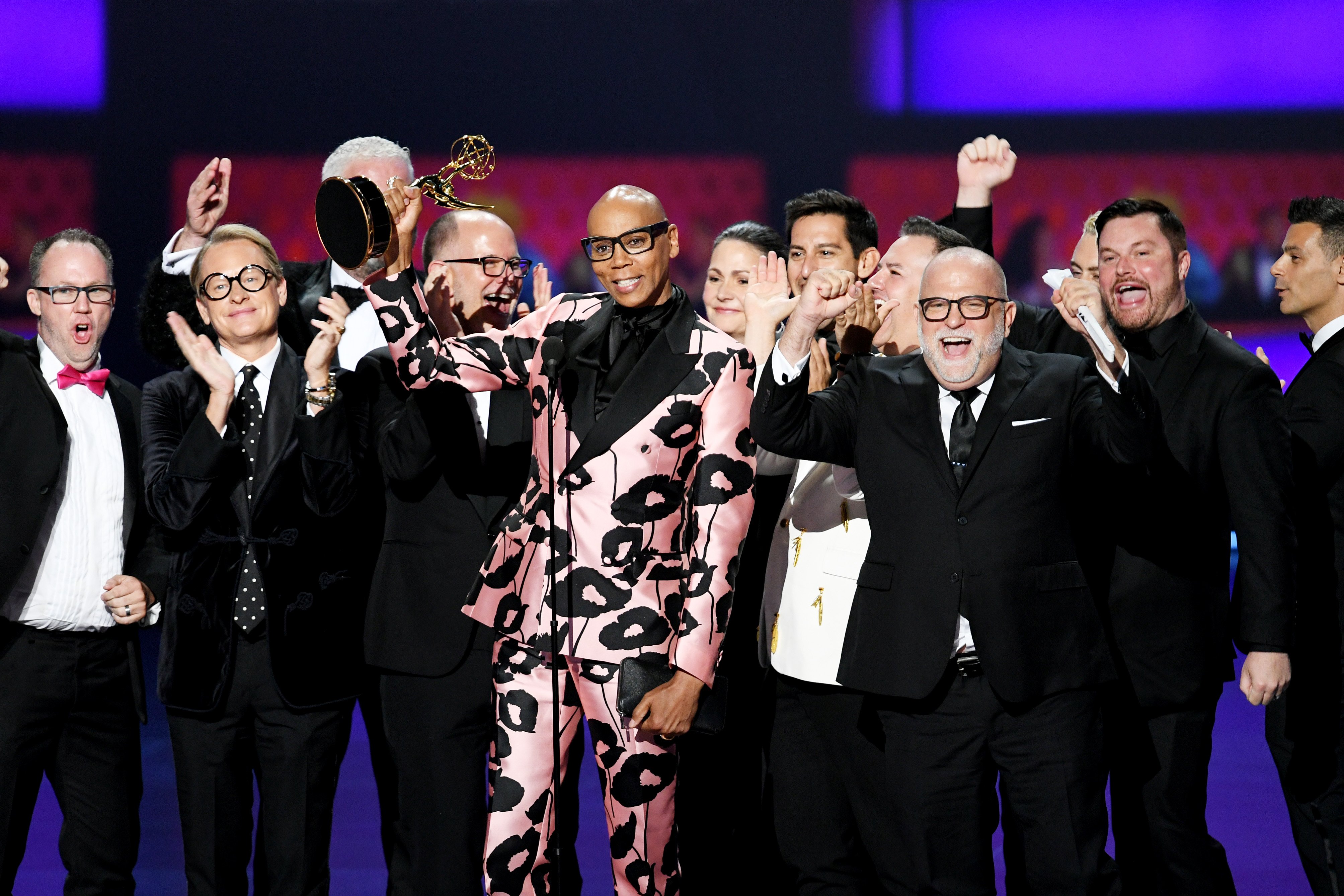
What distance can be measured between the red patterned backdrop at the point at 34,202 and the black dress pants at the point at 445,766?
5179 mm

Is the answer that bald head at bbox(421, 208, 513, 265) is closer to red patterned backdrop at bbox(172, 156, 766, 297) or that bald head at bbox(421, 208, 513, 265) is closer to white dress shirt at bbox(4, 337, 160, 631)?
white dress shirt at bbox(4, 337, 160, 631)

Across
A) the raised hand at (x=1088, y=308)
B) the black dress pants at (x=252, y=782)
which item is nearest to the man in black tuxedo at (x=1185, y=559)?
the raised hand at (x=1088, y=308)

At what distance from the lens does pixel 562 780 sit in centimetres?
262

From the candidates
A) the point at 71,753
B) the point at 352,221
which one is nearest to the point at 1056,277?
the point at 352,221

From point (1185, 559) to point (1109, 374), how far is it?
726 mm

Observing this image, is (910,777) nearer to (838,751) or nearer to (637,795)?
(838,751)

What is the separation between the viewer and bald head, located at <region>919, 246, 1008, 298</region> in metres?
2.72

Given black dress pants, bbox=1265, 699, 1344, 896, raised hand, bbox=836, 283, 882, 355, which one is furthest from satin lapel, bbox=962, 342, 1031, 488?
black dress pants, bbox=1265, 699, 1344, 896

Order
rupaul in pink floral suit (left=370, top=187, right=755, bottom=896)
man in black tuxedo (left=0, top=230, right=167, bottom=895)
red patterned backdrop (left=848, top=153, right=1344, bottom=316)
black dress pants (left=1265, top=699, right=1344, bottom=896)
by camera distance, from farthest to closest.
Answer: red patterned backdrop (left=848, top=153, right=1344, bottom=316)
black dress pants (left=1265, top=699, right=1344, bottom=896)
man in black tuxedo (left=0, top=230, right=167, bottom=895)
rupaul in pink floral suit (left=370, top=187, right=755, bottom=896)

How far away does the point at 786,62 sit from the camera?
22.9 ft

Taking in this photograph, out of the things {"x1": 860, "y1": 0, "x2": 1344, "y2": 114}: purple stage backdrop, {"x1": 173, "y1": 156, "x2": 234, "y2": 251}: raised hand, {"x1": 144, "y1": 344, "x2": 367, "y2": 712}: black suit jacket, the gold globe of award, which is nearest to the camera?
the gold globe of award

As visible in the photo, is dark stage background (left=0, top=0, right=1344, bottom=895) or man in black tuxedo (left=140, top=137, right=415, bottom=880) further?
dark stage background (left=0, top=0, right=1344, bottom=895)

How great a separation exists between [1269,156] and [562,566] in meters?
5.94

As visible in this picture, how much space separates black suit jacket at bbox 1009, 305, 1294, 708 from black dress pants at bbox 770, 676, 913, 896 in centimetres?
65
